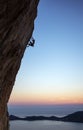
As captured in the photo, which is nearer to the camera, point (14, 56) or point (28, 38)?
point (14, 56)

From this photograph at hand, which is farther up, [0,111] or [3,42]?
[3,42]

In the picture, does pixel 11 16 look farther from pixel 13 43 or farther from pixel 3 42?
pixel 13 43

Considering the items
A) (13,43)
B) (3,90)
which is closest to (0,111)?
(3,90)

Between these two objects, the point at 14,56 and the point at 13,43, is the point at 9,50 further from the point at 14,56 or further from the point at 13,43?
the point at 14,56

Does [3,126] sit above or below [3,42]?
below

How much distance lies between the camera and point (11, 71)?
17.2 m

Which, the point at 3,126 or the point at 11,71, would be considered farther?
the point at 3,126

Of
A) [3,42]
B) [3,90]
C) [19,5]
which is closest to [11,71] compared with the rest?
[3,90]

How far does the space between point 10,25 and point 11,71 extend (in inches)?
212

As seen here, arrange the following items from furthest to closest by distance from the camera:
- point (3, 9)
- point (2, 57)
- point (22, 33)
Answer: point (22, 33) < point (2, 57) < point (3, 9)

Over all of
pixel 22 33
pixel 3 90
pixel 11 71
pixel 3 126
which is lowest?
pixel 3 126

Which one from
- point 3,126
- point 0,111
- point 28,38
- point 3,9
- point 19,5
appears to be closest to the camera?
point 3,9

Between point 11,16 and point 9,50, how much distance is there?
2.46m

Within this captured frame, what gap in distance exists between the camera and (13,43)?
1419 cm
